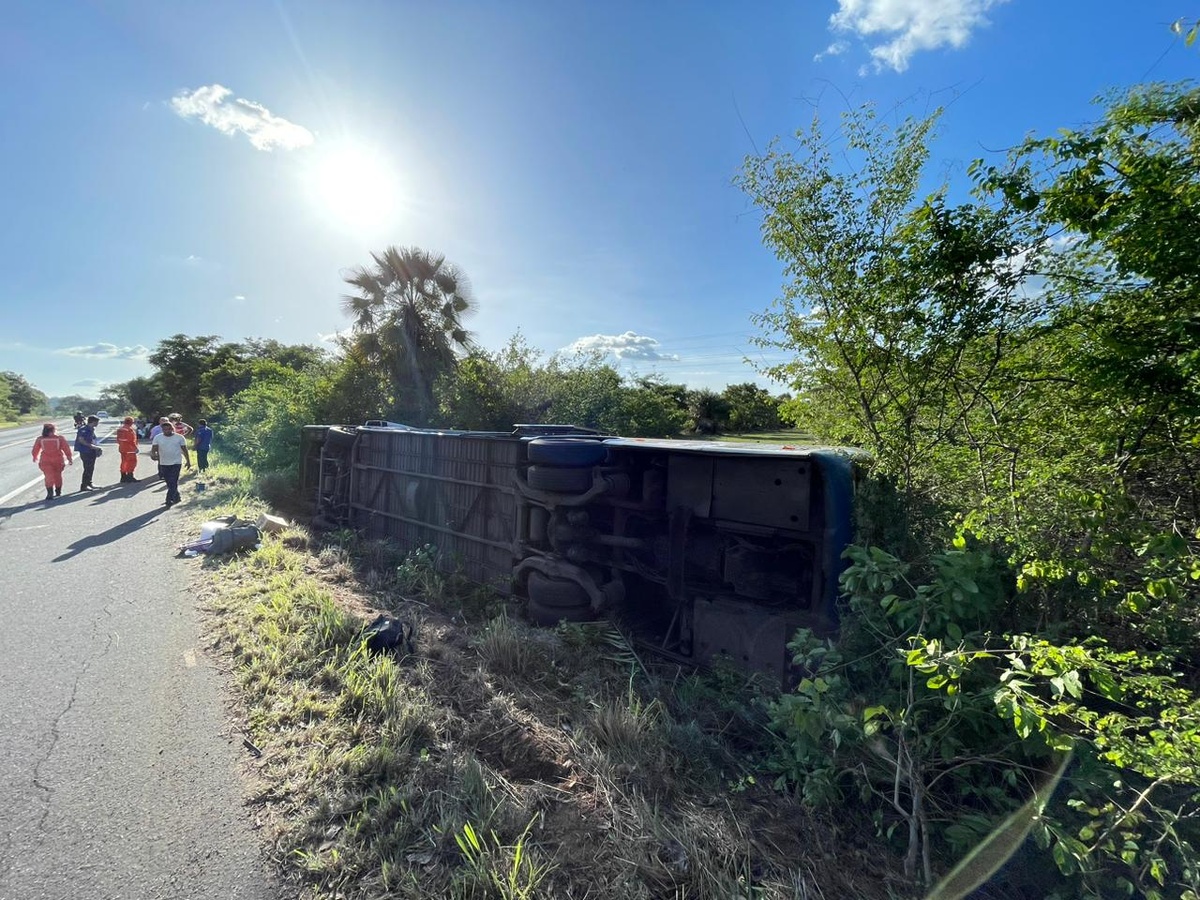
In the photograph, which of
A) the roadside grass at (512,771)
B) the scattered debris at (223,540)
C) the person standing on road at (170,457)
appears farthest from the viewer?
the person standing on road at (170,457)

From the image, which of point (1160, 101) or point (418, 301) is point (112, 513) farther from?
point (1160, 101)

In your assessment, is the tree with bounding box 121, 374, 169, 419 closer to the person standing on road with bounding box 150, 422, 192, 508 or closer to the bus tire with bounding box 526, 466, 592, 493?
the person standing on road with bounding box 150, 422, 192, 508

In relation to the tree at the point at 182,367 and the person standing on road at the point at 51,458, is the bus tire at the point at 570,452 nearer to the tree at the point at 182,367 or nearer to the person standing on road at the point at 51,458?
the person standing on road at the point at 51,458

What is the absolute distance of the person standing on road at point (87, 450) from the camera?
37.8ft

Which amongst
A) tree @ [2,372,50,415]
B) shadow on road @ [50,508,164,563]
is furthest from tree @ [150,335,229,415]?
tree @ [2,372,50,415]

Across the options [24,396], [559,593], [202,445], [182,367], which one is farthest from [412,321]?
[24,396]

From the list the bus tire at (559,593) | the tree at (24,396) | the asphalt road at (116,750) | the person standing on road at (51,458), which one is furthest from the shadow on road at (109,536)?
the tree at (24,396)

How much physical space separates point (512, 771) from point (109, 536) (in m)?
8.24

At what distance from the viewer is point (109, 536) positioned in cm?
741

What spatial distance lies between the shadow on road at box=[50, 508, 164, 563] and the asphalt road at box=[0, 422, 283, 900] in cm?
72

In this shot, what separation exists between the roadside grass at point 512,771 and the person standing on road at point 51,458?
10.1 metres

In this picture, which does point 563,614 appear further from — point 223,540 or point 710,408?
point 710,408

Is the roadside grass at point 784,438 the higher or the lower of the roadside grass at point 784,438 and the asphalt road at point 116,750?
the higher

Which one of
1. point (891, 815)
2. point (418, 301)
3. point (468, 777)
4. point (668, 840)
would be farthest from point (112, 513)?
point (891, 815)
